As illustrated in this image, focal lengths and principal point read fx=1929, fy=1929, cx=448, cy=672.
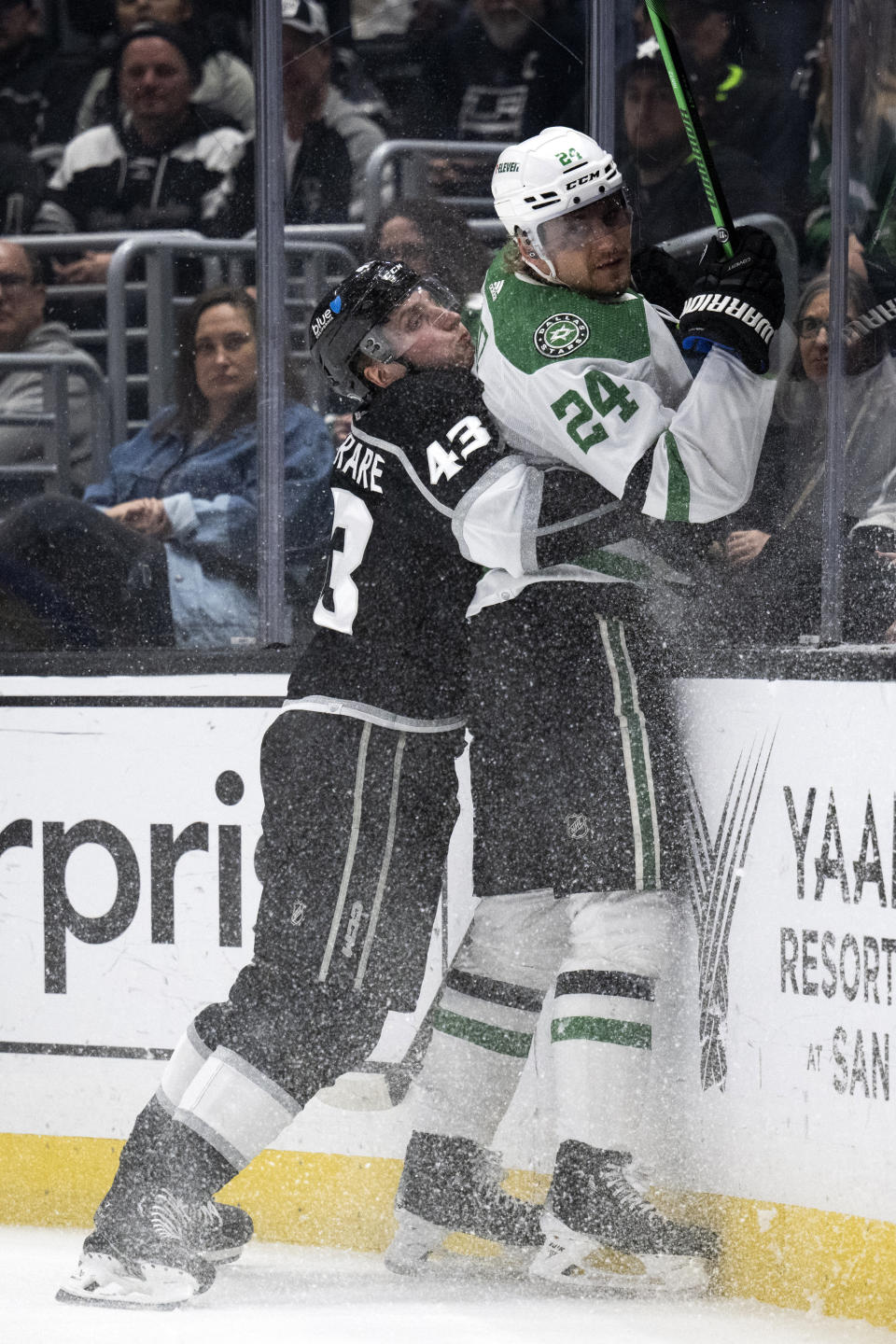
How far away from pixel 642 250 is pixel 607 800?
79 cm

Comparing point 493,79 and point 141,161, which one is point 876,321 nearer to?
point 493,79

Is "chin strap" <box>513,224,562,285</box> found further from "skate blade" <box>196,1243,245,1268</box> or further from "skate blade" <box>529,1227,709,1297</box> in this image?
"skate blade" <box>196,1243,245,1268</box>

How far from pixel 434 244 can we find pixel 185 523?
595 millimetres

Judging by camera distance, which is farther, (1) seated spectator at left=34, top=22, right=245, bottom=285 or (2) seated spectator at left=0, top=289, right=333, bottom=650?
(1) seated spectator at left=34, top=22, right=245, bottom=285

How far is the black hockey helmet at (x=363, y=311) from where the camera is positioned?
2.45m

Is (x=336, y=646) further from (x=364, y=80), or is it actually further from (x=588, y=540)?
(x=364, y=80)

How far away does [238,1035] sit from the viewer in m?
2.43

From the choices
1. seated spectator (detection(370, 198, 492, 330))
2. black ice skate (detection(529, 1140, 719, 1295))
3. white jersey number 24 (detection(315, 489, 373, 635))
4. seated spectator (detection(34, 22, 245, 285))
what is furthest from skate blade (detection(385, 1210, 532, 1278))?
seated spectator (detection(34, 22, 245, 285))

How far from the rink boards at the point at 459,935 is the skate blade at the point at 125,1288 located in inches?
13.9

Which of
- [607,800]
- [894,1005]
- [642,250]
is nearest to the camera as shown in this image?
[894,1005]

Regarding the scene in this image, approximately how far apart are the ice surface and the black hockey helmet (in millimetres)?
1184

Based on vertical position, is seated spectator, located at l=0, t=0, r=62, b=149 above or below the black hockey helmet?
above

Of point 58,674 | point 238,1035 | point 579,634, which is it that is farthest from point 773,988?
point 58,674

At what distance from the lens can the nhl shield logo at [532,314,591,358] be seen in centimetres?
230
